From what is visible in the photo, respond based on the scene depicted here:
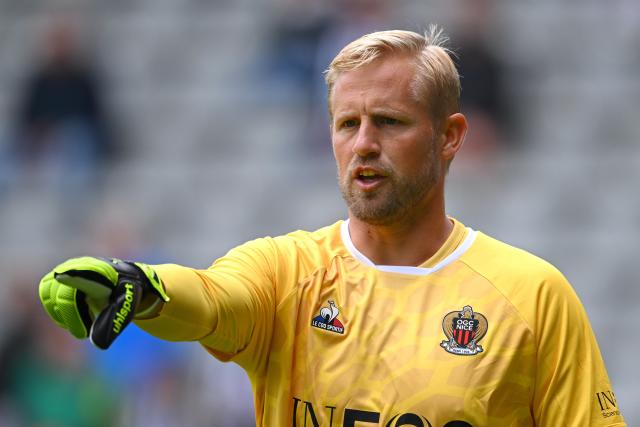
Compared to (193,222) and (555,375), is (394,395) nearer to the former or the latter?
(555,375)

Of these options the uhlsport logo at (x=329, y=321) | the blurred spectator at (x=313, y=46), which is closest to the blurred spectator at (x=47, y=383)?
the blurred spectator at (x=313, y=46)

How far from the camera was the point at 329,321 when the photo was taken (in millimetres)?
4184

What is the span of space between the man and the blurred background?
5.50 metres

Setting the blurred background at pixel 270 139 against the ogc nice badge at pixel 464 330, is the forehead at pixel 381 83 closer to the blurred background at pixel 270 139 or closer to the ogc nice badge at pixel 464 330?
the ogc nice badge at pixel 464 330

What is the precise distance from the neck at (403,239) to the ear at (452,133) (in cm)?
18

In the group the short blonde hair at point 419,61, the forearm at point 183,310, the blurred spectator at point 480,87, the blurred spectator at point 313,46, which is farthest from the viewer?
the blurred spectator at point 313,46

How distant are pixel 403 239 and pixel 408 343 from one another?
0.41 meters

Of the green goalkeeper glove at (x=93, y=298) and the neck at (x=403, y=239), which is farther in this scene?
the neck at (x=403, y=239)

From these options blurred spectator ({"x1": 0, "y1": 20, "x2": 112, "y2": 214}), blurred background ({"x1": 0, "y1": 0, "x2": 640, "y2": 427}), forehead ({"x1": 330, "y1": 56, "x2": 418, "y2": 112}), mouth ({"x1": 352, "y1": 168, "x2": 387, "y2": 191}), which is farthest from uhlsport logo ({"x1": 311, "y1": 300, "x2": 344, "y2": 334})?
blurred spectator ({"x1": 0, "y1": 20, "x2": 112, "y2": 214})

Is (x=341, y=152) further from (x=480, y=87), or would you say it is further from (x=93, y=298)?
(x=480, y=87)

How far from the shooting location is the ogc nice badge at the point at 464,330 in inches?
162

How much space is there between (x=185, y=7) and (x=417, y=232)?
914cm

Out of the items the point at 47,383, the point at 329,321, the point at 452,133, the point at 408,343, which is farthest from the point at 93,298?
the point at 47,383

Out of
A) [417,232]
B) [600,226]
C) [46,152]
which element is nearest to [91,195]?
[46,152]
